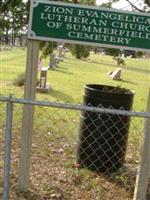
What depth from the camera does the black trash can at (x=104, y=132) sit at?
608 cm

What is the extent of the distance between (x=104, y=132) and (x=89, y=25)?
5.60 feet

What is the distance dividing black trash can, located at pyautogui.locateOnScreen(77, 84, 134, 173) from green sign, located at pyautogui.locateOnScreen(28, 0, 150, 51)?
127 centimetres

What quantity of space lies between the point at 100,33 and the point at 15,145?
2.94 metres

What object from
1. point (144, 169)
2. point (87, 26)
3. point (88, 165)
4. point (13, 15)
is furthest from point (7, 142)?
point (13, 15)

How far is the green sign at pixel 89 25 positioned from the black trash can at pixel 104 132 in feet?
4.18

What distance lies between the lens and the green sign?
4.87 metres

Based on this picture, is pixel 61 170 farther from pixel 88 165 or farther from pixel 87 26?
pixel 87 26

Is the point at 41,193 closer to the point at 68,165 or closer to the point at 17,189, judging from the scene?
the point at 17,189

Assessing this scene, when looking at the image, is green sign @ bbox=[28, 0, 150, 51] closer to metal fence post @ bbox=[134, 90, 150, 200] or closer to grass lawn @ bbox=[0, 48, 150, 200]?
metal fence post @ bbox=[134, 90, 150, 200]

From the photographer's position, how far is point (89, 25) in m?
4.90

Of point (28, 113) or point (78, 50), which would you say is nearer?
point (28, 113)

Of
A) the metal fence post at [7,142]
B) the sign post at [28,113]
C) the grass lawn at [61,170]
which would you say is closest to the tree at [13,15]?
the grass lawn at [61,170]

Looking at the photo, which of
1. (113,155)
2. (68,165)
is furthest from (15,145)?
(113,155)

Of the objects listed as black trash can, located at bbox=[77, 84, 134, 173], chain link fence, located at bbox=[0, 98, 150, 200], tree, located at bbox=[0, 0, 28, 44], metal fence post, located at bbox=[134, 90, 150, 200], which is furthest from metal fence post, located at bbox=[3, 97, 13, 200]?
tree, located at bbox=[0, 0, 28, 44]
